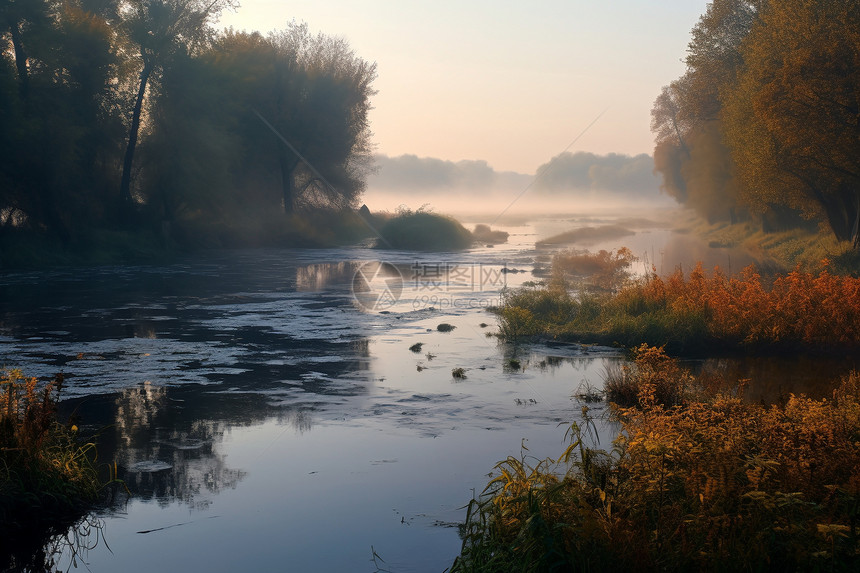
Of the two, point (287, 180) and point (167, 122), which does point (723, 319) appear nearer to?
point (167, 122)

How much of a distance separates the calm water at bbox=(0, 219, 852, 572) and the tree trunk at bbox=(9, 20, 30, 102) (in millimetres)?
16292

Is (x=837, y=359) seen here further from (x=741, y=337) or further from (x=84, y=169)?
(x=84, y=169)

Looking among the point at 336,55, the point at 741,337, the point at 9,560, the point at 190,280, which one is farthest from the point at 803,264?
the point at 336,55

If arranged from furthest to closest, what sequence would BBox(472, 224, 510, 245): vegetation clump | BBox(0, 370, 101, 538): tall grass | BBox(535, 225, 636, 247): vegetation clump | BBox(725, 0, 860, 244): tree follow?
BBox(472, 224, 510, 245): vegetation clump, BBox(535, 225, 636, 247): vegetation clump, BBox(725, 0, 860, 244): tree, BBox(0, 370, 101, 538): tall grass

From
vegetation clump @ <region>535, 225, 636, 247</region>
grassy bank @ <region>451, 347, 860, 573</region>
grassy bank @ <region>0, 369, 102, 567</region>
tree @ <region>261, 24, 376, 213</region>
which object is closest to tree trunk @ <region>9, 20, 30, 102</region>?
→ tree @ <region>261, 24, 376, 213</region>

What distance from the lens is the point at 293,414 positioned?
442 inches

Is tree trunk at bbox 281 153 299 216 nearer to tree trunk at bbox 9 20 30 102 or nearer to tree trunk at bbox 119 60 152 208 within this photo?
tree trunk at bbox 119 60 152 208

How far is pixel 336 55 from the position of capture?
6625 centimetres

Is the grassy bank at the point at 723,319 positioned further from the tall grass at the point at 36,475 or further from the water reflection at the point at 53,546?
the water reflection at the point at 53,546

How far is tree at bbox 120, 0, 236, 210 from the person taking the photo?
44062 mm

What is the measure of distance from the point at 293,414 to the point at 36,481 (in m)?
4.14

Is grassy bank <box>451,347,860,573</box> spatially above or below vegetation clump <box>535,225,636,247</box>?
below

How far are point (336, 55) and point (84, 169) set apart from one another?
29.8m

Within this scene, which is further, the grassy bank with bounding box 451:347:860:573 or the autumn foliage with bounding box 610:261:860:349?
the autumn foliage with bounding box 610:261:860:349
